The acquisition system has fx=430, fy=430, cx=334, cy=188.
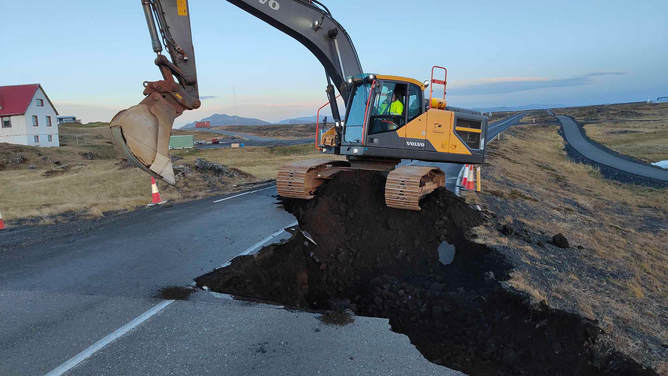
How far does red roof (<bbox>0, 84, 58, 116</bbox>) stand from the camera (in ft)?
153

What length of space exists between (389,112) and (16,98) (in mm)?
53379

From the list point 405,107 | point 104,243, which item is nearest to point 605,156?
point 405,107

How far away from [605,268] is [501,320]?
4766 mm

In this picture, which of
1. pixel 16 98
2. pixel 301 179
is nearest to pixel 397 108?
pixel 301 179

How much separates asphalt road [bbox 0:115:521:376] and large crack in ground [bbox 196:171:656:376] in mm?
622

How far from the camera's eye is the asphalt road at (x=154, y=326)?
14.2 feet

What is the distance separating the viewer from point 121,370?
13.6ft

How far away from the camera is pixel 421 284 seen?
6934 millimetres

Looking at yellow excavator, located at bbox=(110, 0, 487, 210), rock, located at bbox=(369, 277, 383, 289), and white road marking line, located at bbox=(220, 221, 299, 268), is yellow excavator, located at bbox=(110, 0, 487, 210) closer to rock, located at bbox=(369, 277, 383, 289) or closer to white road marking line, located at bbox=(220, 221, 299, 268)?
white road marking line, located at bbox=(220, 221, 299, 268)

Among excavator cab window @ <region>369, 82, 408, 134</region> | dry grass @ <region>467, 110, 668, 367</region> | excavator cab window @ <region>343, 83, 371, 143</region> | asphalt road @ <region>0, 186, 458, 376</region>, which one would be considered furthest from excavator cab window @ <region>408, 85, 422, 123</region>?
asphalt road @ <region>0, 186, 458, 376</region>

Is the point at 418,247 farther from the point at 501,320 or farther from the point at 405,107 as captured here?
the point at 405,107

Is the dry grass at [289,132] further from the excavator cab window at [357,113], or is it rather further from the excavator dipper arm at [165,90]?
the excavator dipper arm at [165,90]

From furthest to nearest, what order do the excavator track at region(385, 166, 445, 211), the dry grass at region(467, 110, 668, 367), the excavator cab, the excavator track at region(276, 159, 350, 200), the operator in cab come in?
the operator in cab
the excavator cab
the excavator track at region(276, 159, 350, 200)
the excavator track at region(385, 166, 445, 211)
the dry grass at region(467, 110, 668, 367)

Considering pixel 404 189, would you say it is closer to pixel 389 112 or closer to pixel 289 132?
pixel 389 112
